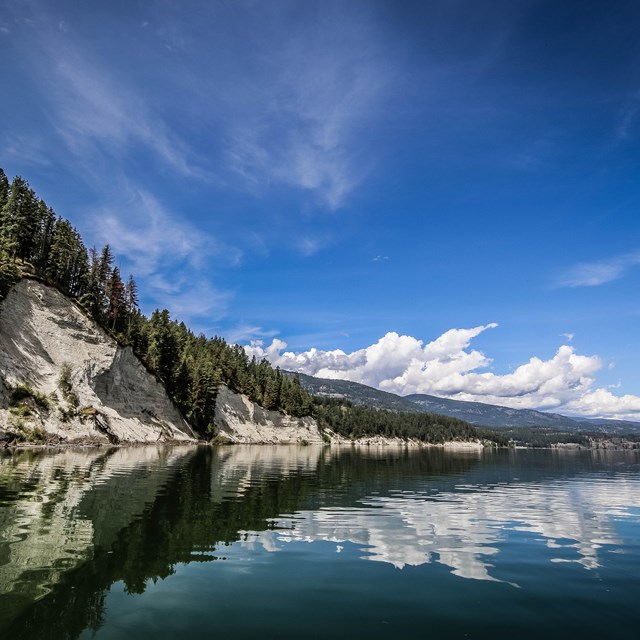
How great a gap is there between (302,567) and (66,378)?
244 ft

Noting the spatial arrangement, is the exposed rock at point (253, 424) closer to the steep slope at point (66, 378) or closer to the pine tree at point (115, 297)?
the steep slope at point (66, 378)

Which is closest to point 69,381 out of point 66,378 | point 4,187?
point 66,378

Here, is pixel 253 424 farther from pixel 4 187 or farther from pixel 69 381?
pixel 4 187

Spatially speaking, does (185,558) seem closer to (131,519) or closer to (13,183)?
(131,519)

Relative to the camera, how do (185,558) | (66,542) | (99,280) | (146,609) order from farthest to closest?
(99,280)
(66,542)
(185,558)
(146,609)

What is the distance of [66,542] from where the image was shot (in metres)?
15.5

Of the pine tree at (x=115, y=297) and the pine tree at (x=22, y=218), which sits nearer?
the pine tree at (x=22, y=218)

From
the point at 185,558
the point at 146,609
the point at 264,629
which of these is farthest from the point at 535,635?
the point at 185,558

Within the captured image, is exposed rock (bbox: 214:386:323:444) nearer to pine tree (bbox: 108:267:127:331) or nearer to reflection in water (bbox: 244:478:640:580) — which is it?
pine tree (bbox: 108:267:127:331)

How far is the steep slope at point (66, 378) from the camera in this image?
6606cm

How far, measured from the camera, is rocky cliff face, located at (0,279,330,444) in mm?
66062

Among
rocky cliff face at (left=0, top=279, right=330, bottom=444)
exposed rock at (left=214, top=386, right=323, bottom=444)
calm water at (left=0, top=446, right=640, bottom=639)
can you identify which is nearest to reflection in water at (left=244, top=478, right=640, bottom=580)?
calm water at (left=0, top=446, right=640, bottom=639)

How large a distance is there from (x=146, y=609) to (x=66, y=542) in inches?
282

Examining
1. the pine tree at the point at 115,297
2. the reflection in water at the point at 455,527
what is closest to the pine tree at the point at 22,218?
the pine tree at the point at 115,297
